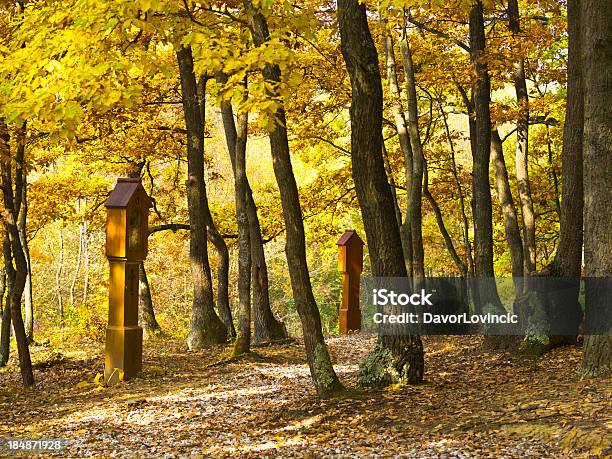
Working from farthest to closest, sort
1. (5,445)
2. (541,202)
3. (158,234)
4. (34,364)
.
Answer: (158,234) < (541,202) < (34,364) < (5,445)

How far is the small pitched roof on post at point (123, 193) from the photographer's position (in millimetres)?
9930

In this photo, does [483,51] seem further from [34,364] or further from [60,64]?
[34,364]

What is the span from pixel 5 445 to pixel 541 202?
14.7 metres

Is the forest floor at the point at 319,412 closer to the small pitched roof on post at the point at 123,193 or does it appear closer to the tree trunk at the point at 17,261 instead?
the tree trunk at the point at 17,261

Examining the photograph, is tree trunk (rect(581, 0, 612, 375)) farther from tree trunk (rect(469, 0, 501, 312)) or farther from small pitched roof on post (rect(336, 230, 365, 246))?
small pitched roof on post (rect(336, 230, 365, 246))

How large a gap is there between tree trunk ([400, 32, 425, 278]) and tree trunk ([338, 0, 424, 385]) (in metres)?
5.04

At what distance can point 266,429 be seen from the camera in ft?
21.4

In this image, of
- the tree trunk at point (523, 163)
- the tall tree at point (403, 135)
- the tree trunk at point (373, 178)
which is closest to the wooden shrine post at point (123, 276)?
the tree trunk at point (373, 178)

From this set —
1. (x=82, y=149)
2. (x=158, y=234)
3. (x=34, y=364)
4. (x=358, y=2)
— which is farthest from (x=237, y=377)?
(x=158, y=234)

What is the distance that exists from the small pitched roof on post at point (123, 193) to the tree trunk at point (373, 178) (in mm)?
3865

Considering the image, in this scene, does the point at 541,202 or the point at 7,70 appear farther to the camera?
A: the point at 541,202

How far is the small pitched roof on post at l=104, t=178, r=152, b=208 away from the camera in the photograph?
32.6ft

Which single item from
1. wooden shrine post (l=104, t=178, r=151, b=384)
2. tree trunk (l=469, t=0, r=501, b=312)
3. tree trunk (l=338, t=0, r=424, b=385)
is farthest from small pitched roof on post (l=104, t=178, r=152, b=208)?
tree trunk (l=469, t=0, r=501, b=312)

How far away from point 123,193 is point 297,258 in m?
3.73
